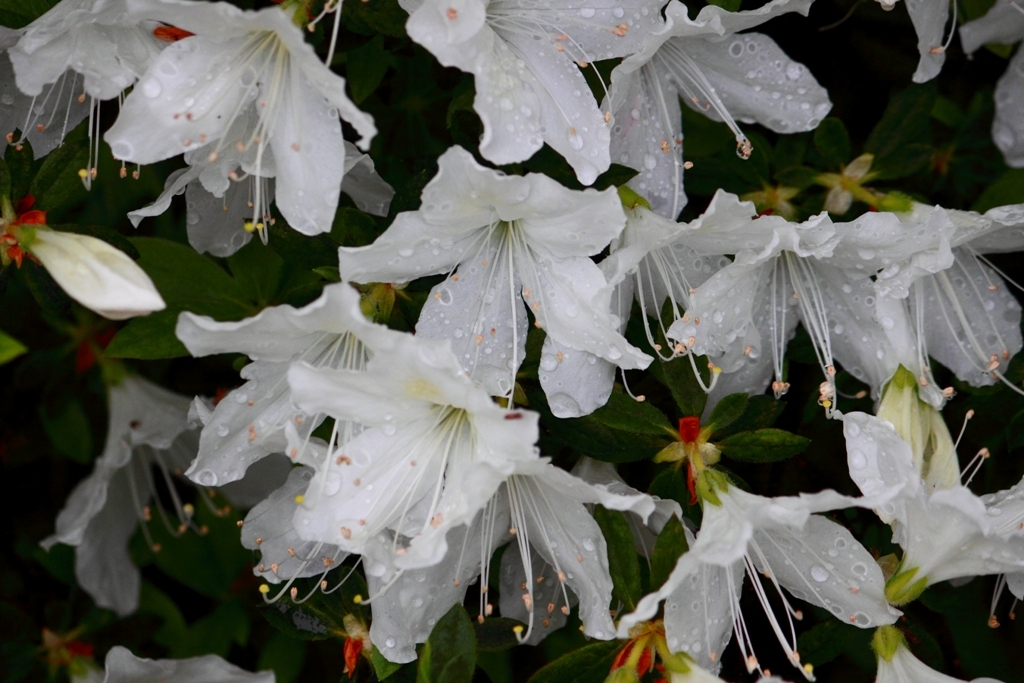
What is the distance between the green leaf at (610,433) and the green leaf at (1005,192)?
87cm

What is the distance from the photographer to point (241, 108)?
4.46 ft

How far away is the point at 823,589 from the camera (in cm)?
141

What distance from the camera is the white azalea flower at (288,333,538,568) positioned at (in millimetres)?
1203

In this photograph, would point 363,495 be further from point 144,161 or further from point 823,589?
point 823,589

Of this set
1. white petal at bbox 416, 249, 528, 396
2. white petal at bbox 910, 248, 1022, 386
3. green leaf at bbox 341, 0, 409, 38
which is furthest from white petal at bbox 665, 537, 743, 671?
green leaf at bbox 341, 0, 409, 38

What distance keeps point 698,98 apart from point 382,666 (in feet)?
3.54

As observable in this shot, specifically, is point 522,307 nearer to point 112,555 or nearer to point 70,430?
point 70,430

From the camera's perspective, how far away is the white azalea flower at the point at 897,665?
1397 mm

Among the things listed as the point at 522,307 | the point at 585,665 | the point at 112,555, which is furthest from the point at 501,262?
the point at 112,555

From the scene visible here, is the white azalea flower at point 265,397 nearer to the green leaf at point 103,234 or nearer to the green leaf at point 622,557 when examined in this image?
the green leaf at point 103,234

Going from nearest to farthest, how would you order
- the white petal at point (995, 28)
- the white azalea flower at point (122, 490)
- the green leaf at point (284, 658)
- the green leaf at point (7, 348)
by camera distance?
the green leaf at point (7, 348) < the white petal at point (995, 28) < the green leaf at point (284, 658) < the white azalea flower at point (122, 490)

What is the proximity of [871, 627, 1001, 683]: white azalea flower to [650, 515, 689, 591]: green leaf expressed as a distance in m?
0.36

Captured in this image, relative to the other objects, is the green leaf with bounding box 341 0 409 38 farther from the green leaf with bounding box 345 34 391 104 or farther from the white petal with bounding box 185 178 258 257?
the white petal with bounding box 185 178 258 257

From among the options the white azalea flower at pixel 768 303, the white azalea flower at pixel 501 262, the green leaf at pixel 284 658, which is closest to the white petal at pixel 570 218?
the white azalea flower at pixel 501 262
